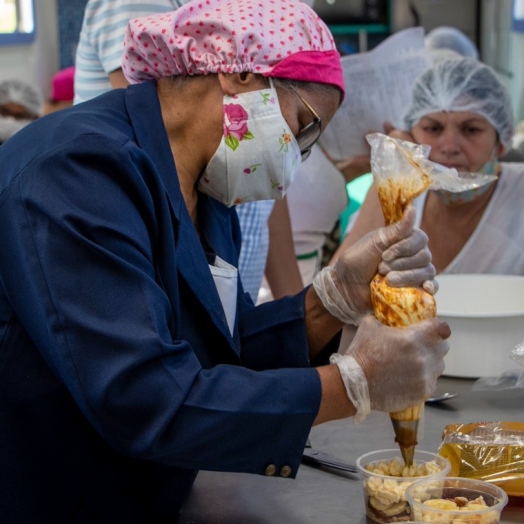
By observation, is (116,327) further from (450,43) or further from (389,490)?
(450,43)

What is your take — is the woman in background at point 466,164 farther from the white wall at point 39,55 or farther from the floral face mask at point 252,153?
the white wall at point 39,55

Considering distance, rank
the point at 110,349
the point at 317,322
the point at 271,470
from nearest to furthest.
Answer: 1. the point at 110,349
2. the point at 271,470
3. the point at 317,322

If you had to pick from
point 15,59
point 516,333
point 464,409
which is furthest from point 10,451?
point 15,59

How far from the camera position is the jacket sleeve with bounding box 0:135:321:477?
1113mm

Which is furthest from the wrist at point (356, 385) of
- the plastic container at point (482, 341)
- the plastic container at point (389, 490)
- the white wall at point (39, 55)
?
the white wall at point (39, 55)

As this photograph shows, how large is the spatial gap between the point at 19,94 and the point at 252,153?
14.3 ft

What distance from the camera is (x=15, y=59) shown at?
6.21m

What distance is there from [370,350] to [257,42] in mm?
541

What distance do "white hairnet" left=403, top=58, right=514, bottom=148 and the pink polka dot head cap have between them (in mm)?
1479

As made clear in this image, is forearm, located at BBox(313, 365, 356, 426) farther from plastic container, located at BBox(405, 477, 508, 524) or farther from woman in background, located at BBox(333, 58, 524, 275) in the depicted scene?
woman in background, located at BBox(333, 58, 524, 275)

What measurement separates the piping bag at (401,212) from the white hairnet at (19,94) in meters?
4.43

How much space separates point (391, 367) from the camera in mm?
1276

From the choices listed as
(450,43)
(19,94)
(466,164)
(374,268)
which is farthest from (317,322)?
(19,94)

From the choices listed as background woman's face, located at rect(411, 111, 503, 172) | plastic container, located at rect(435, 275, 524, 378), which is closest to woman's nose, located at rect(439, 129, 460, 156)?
background woman's face, located at rect(411, 111, 503, 172)
